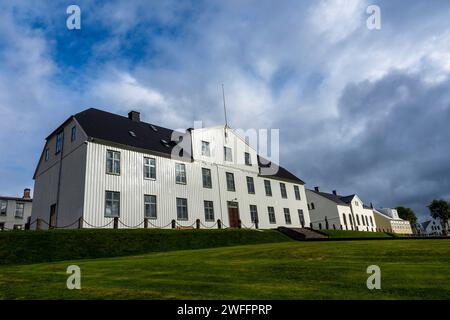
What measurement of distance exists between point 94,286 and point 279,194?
3333 centimetres

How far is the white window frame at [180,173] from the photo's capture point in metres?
28.8

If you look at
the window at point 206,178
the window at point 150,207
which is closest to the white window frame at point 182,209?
the window at point 150,207

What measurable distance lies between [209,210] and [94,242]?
13.8 metres

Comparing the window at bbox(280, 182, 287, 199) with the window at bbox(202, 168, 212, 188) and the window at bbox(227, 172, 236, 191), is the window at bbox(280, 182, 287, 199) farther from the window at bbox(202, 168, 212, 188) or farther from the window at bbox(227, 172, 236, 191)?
the window at bbox(202, 168, 212, 188)

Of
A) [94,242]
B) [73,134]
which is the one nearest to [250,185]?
[73,134]

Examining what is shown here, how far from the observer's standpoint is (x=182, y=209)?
92.1ft

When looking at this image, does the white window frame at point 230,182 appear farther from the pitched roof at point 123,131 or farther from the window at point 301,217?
the window at point 301,217

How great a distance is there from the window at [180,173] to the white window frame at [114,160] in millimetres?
5653

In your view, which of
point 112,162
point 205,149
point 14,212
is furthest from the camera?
point 14,212

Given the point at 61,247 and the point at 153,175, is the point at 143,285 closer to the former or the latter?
the point at 61,247

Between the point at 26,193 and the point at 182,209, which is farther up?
the point at 26,193

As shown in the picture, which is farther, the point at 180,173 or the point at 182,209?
the point at 180,173

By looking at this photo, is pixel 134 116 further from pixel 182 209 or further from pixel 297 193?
pixel 297 193
